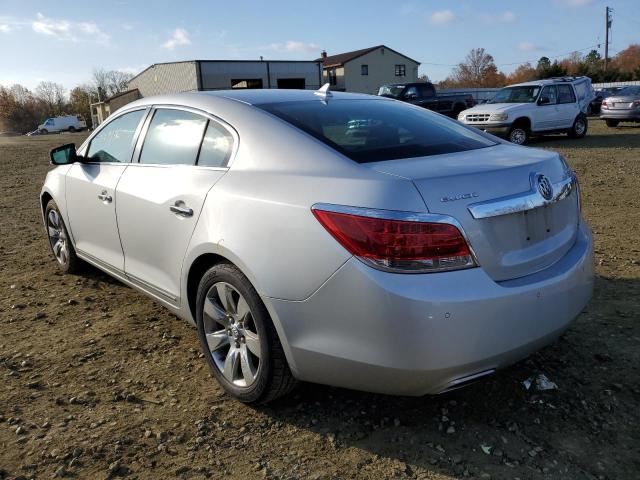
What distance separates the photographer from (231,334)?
2.95 meters

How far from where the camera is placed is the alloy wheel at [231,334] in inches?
110

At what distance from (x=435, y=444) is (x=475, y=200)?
1.14 metres

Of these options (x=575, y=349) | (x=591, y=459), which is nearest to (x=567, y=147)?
(x=575, y=349)

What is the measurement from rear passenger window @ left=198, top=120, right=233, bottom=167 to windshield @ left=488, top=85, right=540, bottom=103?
15149mm

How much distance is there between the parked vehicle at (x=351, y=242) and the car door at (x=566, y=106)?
49.4ft

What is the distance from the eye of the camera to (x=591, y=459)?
244 centimetres

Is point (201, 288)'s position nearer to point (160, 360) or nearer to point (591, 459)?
point (160, 360)

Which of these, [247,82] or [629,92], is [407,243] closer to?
[629,92]

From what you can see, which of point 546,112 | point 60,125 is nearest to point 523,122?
point 546,112

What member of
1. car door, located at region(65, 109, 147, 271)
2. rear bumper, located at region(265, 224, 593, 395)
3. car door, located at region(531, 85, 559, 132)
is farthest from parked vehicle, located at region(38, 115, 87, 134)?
rear bumper, located at region(265, 224, 593, 395)

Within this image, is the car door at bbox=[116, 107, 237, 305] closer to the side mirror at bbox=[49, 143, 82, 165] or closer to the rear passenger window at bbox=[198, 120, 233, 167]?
the rear passenger window at bbox=[198, 120, 233, 167]

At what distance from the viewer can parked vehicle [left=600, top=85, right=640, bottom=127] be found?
20188 millimetres

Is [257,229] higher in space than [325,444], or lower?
higher

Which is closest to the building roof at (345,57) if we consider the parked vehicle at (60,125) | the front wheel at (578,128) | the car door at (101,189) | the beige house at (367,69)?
the beige house at (367,69)
